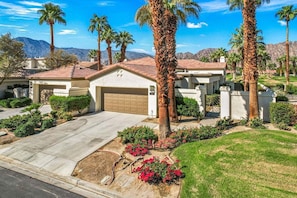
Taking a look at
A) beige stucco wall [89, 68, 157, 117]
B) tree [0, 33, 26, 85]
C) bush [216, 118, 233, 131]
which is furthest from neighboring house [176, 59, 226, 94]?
tree [0, 33, 26, 85]

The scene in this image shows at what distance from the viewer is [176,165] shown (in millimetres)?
9531

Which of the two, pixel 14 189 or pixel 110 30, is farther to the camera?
pixel 110 30

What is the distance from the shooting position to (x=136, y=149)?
36.9ft

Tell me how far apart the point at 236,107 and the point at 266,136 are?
22.5 feet

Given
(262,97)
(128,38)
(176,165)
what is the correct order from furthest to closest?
1. (128,38)
2. (262,97)
3. (176,165)

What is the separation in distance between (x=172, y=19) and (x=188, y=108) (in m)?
7.25

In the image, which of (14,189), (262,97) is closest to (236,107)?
(262,97)

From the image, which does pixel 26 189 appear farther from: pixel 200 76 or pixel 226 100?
pixel 200 76

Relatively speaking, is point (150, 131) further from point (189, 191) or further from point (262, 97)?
point (262, 97)

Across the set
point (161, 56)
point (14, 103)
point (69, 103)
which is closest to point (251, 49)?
point (161, 56)

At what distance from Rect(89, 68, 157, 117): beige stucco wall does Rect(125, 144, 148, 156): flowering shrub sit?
24.2ft

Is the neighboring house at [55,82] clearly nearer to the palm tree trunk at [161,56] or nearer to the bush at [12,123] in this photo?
the bush at [12,123]

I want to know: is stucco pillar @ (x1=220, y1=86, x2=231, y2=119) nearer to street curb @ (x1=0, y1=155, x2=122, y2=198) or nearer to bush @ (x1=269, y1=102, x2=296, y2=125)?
bush @ (x1=269, y1=102, x2=296, y2=125)

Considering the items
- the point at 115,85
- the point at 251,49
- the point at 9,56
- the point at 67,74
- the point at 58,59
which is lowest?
the point at 115,85
